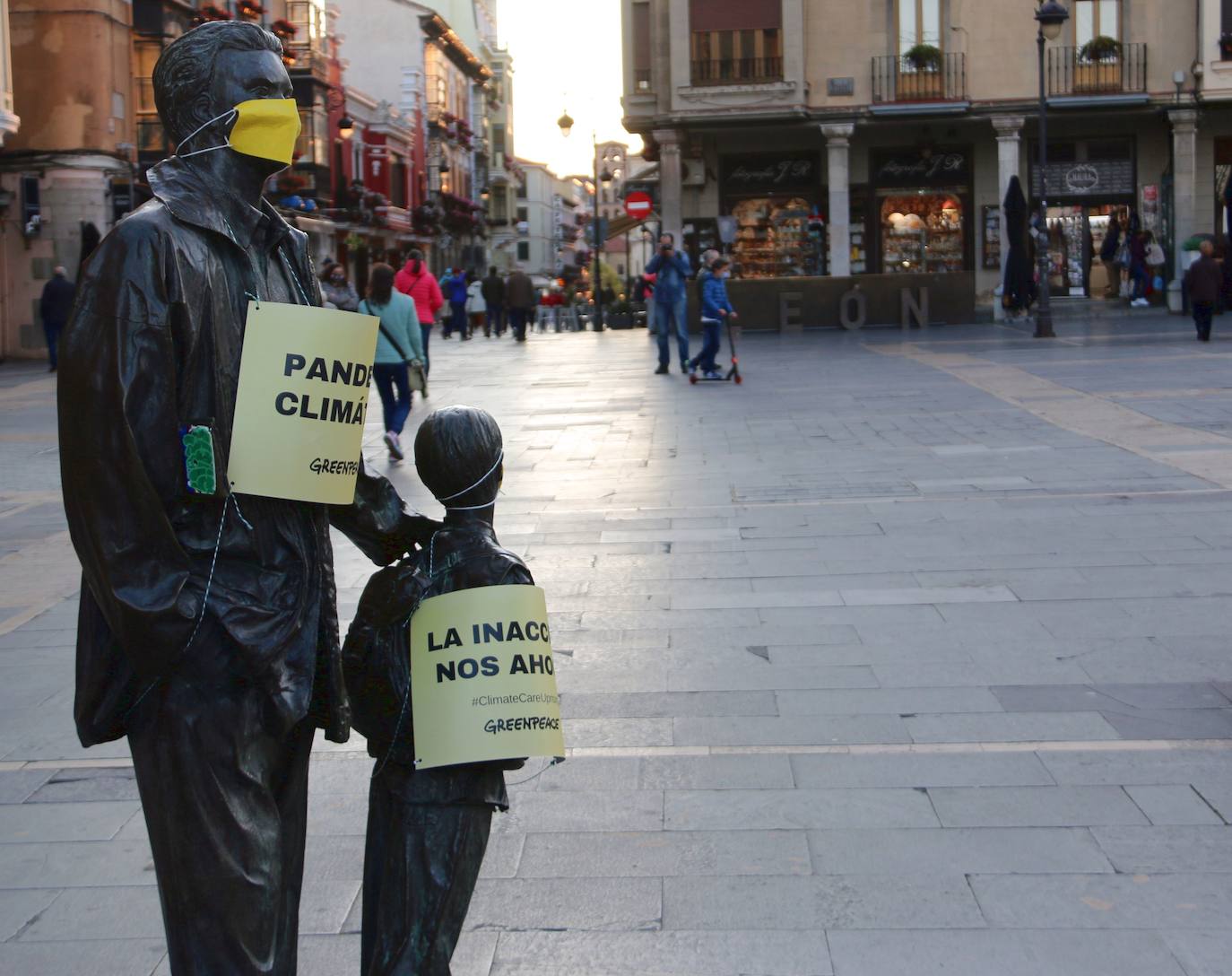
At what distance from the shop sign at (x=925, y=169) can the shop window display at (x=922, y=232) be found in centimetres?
36

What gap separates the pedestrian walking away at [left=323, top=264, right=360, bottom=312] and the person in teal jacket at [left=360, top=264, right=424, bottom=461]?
68.4 inches

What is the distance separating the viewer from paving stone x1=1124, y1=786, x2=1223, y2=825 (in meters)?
4.54

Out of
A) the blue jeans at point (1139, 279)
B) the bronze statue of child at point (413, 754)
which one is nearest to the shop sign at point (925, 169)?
the blue jeans at point (1139, 279)

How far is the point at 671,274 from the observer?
21.2m

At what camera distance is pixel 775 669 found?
6.27 m

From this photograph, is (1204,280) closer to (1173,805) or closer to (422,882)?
(1173,805)

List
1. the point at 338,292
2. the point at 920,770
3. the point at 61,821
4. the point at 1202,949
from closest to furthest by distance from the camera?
the point at 1202,949, the point at 61,821, the point at 920,770, the point at 338,292

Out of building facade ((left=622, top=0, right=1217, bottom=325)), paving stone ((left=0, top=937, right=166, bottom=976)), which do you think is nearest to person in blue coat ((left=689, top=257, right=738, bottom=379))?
building facade ((left=622, top=0, right=1217, bottom=325))

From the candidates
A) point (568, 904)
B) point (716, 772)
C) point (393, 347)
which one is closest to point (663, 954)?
point (568, 904)

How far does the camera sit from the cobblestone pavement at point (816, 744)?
389cm

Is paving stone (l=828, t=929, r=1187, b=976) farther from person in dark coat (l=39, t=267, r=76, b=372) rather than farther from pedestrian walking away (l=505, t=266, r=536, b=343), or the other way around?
pedestrian walking away (l=505, t=266, r=536, b=343)

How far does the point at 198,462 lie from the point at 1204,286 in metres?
22.9

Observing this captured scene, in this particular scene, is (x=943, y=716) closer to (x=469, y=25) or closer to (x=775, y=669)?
(x=775, y=669)

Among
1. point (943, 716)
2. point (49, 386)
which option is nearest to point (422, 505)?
point (943, 716)
